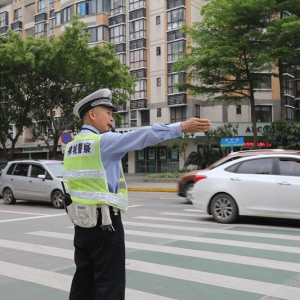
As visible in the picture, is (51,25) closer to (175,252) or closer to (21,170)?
(21,170)

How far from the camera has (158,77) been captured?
39.9 metres

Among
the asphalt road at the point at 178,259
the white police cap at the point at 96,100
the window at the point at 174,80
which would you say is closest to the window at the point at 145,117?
the window at the point at 174,80

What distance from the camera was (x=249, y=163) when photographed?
9.11 metres

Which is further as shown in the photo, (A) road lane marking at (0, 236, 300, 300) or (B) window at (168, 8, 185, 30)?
(B) window at (168, 8, 185, 30)

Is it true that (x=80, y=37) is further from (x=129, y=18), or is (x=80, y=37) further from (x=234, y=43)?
(x=129, y=18)

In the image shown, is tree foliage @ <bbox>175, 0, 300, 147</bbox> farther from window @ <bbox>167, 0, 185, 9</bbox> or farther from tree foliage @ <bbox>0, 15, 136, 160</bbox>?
window @ <bbox>167, 0, 185, 9</bbox>

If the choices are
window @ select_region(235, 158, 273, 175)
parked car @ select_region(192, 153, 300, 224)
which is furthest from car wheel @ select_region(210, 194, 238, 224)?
window @ select_region(235, 158, 273, 175)

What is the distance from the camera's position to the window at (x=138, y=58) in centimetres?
4069

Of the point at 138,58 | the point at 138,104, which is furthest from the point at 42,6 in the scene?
the point at 138,104

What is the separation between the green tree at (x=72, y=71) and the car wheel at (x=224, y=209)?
16564mm

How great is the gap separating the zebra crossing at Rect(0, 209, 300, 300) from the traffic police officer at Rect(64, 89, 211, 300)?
5.12 ft

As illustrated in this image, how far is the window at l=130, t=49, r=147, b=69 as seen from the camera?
133ft

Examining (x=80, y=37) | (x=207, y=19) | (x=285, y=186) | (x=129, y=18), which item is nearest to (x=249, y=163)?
(x=285, y=186)

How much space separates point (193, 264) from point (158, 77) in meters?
35.3
